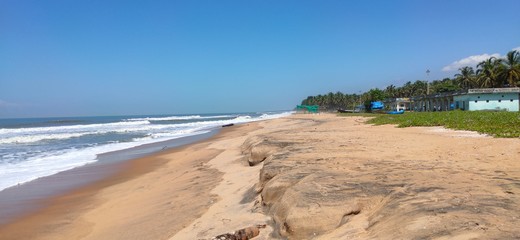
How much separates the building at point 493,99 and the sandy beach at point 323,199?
36.9 metres

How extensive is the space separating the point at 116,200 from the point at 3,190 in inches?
165

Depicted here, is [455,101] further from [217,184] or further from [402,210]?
[402,210]

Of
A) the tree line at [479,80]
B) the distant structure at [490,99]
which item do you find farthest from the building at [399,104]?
the distant structure at [490,99]

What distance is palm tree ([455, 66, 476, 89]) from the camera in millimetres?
68000

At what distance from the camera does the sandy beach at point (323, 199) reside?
3961mm

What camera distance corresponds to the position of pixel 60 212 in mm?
8969

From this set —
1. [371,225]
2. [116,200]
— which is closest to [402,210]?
[371,225]

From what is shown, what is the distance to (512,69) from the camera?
5347 cm

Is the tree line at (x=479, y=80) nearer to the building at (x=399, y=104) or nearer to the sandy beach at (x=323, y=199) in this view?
the building at (x=399, y=104)

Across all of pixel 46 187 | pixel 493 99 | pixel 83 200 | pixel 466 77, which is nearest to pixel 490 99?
pixel 493 99

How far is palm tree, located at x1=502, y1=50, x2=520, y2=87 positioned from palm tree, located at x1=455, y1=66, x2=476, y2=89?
12.5 metres

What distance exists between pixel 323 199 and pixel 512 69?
6109 cm

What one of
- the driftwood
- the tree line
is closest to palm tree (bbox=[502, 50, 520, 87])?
the tree line

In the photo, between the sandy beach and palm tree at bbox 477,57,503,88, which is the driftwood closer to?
the sandy beach
